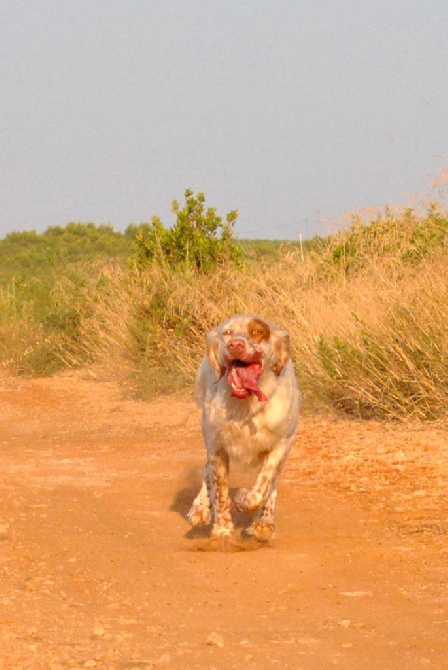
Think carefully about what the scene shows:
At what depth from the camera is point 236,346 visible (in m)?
6.48

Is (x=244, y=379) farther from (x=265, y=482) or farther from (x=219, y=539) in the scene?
(x=219, y=539)

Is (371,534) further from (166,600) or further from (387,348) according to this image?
(387,348)

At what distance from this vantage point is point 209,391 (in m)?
7.06

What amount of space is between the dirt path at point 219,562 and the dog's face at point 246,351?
0.95m

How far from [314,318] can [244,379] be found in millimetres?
5676

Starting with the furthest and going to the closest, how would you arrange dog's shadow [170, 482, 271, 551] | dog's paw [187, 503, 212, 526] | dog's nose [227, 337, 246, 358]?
dog's paw [187, 503, 212, 526]
dog's shadow [170, 482, 271, 551]
dog's nose [227, 337, 246, 358]

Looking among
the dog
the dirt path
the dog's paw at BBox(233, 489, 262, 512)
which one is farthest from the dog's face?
the dirt path

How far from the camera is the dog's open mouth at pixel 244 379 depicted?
6.57m

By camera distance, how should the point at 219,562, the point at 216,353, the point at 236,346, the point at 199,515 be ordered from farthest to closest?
the point at 199,515 < the point at 216,353 < the point at 236,346 < the point at 219,562

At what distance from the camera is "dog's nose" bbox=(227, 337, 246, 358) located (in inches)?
255

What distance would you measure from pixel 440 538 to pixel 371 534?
459mm

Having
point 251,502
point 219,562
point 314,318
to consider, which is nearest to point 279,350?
point 251,502

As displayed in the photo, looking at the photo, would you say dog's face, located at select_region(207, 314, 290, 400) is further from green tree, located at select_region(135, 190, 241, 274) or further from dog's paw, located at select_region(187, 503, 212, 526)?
green tree, located at select_region(135, 190, 241, 274)

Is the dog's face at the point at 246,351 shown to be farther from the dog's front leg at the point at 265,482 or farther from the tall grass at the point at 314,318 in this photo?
the tall grass at the point at 314,318
